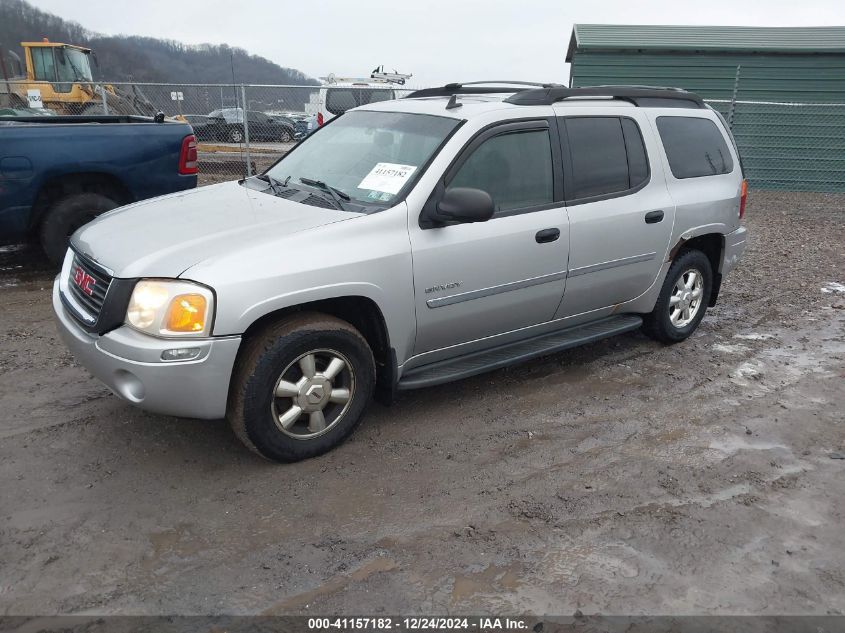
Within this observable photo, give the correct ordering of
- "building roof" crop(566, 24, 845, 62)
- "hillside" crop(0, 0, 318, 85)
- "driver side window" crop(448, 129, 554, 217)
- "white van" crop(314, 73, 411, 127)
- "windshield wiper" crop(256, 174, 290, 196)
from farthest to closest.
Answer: "hillside" crop(0, 0, 318, 85)
"building roof" crop(566, 24, 845, 62)
"white van" crop(314, 73, 411, 127)
"windshield wiper" crop(256, 174, 290, 196)
"driver side window" crop(448, 129, 554, 217)

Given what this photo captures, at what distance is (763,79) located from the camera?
14992 mm

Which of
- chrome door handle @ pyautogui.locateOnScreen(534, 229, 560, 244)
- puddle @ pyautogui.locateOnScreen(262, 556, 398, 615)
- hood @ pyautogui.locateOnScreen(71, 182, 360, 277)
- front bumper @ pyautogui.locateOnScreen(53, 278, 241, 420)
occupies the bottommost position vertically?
puddle @ pyautogui.locateOnScreen(262, 556, 398, 615)

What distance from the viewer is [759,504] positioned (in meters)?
3.17

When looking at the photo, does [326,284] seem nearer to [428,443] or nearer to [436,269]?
[436,269]

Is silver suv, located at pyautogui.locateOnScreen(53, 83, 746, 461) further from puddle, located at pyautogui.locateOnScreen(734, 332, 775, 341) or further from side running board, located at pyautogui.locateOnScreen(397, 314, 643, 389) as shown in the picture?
puddle, located at pyautogui.locateOnScreen(734, 332, 775, 341)

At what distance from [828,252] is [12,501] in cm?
948

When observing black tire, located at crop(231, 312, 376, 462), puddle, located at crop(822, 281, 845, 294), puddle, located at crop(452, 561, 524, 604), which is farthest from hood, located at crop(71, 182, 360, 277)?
puddle, located at crop(822, 281, 845, 294)

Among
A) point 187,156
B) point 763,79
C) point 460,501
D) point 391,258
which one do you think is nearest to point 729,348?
point 460,501

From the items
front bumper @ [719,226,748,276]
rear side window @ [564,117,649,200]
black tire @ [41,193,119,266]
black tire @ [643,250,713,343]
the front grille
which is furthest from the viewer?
black tire @ [41,193,119,266]

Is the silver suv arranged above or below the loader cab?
below

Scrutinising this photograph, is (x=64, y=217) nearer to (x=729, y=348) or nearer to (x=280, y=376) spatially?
(x=280, y=376)

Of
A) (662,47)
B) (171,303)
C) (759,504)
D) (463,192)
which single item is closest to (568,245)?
(463,192)

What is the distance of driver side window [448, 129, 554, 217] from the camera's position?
373cm

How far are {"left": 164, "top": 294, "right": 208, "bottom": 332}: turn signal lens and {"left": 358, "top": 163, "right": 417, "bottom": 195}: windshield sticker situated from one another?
1.22 meters
